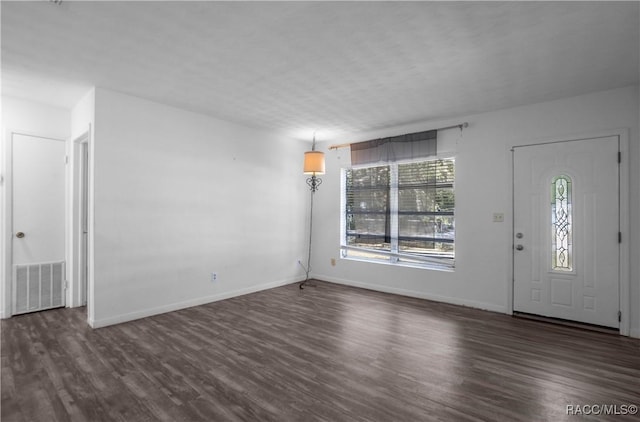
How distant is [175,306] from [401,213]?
3.62m

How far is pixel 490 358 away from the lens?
283cm

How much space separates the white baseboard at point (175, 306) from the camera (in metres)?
3.55

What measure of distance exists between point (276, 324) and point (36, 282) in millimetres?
3127

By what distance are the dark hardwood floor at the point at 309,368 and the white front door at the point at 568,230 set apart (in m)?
0.38

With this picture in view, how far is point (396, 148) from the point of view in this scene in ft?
16.7

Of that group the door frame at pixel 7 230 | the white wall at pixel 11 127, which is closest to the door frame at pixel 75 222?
the white wall at pixel 11 127

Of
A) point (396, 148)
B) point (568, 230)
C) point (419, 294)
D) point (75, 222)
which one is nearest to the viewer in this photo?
point (568, 230)

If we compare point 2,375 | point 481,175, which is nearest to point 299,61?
point 481,175

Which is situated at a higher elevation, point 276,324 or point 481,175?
point 481,175

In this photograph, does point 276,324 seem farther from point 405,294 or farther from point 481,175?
point 481,175

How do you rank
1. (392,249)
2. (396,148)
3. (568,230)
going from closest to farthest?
(568,230)
(396,148)
(392,249)

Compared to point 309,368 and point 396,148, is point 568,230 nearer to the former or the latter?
point 396,148

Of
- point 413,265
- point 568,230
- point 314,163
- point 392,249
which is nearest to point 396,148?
point 314,163

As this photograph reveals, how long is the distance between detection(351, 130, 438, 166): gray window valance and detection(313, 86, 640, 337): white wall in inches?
5.7
